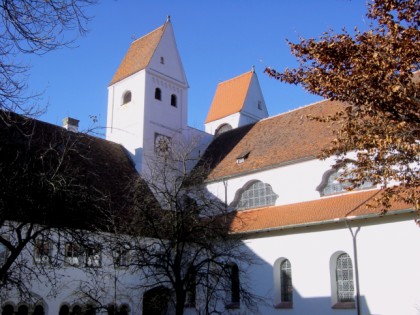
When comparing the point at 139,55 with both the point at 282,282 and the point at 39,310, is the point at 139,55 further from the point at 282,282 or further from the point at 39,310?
the point at 39,310

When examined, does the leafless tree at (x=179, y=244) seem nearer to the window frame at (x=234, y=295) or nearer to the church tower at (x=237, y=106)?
the window frame at (x=234, y=295)

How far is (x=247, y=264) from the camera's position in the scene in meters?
21.0

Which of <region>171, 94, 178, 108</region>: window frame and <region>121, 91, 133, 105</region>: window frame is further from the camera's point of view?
<region>171, 94, 178, 108</region>: window frame

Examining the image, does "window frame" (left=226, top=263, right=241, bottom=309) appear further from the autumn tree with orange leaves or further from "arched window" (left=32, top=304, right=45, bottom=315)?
the autumn tree with orange leaves

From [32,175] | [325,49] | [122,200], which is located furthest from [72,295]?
[325,49]

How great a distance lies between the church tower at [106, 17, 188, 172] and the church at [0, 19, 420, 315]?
0.22ft

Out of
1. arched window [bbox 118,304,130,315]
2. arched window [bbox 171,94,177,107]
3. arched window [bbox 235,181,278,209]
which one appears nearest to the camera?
arched window [bbox 118,304,130,315]

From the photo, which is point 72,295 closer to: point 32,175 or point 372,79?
point 32,175

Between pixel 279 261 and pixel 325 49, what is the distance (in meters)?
12.3

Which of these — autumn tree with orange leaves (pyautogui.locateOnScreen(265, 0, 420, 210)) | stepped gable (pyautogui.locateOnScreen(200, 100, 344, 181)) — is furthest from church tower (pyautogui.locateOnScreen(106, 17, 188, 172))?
autumn tree with orange leaves (pyautogui.locateOnScreen(265, 0, 420, 210))

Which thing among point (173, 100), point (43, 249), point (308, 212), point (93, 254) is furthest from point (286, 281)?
point (173, 100)

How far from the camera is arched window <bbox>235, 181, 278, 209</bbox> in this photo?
22.4 m

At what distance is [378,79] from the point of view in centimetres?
889

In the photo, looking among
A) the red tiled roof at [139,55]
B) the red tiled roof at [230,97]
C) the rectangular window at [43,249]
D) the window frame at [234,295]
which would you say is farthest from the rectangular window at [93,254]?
the red tiled roof at [230,97]
